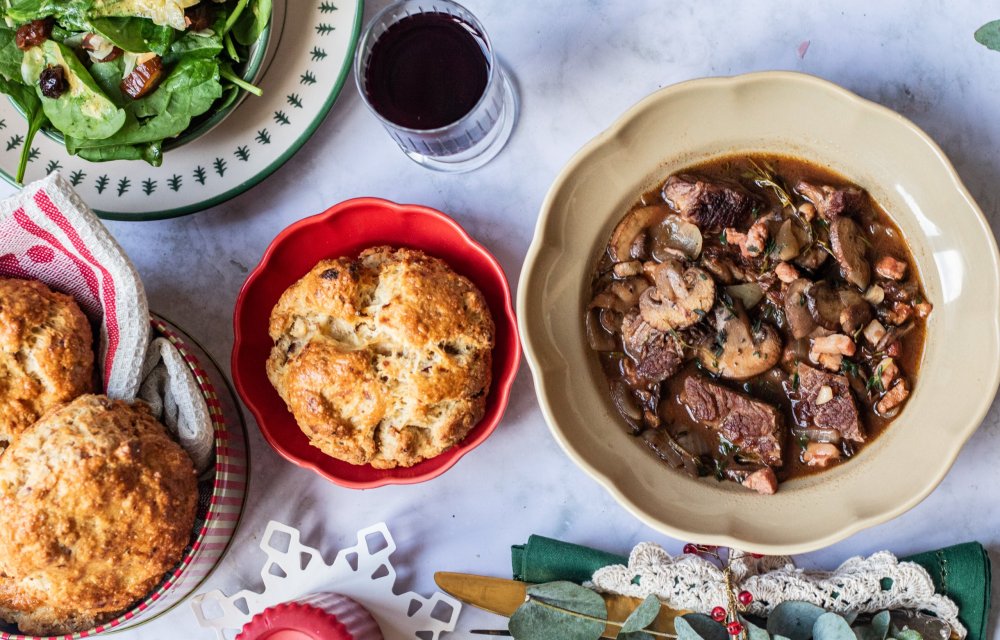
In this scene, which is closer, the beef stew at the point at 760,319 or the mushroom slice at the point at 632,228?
the beef stew at the point at 760,319

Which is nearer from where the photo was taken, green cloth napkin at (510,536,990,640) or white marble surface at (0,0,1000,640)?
green cloth napkin at (510,536,990,640)

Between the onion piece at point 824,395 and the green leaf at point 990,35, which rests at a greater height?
the green leaf at point 990,35

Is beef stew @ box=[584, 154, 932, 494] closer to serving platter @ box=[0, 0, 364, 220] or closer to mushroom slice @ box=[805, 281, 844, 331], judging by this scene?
mushroom slice @ box=[805, 281, 844, 331]

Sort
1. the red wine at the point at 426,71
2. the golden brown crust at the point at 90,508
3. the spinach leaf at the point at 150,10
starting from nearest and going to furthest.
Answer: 1. the golden brown crust at the point at 90,508
2. the spinach leaf at the point at 150,10
3. the red wine at the point at 426,71

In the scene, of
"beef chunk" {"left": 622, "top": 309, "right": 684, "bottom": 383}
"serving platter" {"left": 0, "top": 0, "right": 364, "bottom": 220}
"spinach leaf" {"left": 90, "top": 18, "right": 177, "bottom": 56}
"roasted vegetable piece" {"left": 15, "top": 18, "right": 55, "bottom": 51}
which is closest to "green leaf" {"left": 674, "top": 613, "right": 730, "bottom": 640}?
"beef chunk" {"left": 622, "top": 309, "right": 684, "bottom": 383}

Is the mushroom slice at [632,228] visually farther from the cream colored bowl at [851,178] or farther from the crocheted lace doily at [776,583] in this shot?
the crocheted lace doily at [776,583]

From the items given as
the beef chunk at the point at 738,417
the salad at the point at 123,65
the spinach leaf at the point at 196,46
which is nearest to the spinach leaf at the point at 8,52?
the salad at the point at 123,65

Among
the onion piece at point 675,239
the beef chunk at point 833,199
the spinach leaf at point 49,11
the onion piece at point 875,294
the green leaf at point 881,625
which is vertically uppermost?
the beef chunk at point 833,199

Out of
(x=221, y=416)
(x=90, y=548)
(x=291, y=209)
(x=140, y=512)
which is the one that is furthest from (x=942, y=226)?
(x=90, y=548)

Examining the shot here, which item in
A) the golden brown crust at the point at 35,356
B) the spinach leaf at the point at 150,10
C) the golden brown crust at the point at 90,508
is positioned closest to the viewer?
the golden brown crust at the point at 90,508
